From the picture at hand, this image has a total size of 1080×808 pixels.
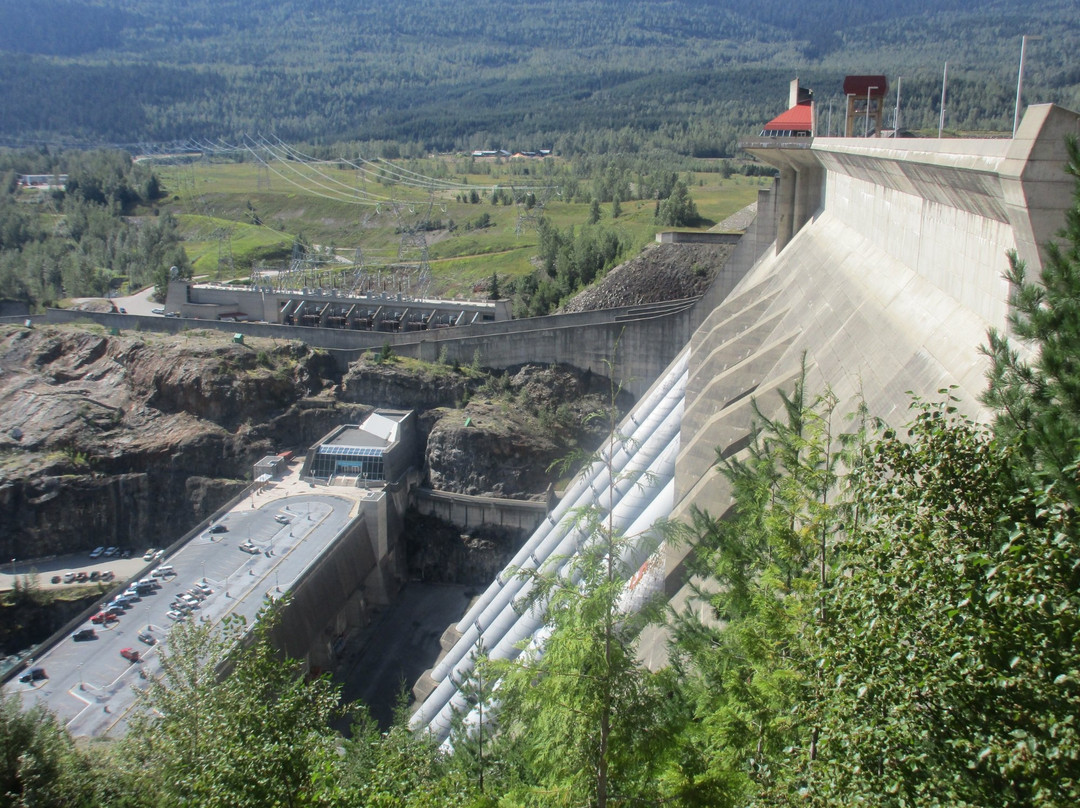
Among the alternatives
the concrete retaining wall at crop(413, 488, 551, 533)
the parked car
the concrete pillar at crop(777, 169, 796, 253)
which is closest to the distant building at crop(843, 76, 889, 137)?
the concrete pillar at crop(777, 169, 796, 253)

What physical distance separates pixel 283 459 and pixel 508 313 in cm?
1306

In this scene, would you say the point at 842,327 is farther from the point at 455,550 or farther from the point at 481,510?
the point at 455,550

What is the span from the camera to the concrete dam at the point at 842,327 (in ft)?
35.5

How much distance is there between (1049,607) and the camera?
5113mm

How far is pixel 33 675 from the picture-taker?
23266 mm

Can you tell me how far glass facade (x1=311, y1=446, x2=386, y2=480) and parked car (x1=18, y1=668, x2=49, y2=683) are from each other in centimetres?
1317

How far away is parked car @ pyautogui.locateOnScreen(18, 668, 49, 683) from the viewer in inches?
909

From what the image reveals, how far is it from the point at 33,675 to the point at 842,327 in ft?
68.1

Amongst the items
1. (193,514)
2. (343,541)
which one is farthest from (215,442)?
(343,541)

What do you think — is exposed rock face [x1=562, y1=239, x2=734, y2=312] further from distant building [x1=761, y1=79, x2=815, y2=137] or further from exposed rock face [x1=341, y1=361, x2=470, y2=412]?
distant building [x1=761, y1=79, x2=815, y2=137]

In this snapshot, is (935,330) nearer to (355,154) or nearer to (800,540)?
(800,540)

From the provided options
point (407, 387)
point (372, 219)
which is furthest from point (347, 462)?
point (372, 219)

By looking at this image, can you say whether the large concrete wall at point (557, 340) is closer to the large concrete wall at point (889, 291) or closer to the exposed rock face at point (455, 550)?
the exposed rock face at point (455, 550)

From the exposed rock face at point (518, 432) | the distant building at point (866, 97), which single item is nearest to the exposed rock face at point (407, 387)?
the exposed rock face at point (518, 432)
